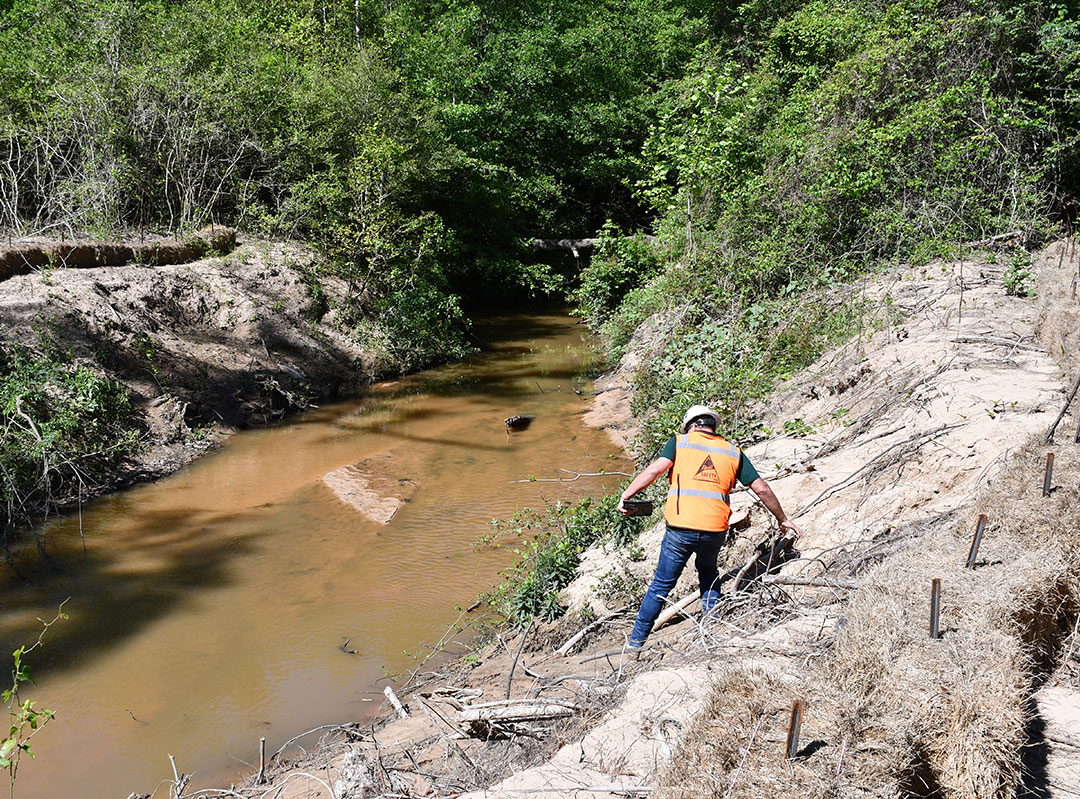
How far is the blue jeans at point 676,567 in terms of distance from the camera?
5.14 meters

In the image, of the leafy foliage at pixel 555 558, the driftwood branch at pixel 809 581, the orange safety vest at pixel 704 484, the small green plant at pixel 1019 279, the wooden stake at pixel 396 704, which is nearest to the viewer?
the driftwood branch at pixel 809 581

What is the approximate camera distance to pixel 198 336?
13.4m

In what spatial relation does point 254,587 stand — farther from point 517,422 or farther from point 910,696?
point 910,696

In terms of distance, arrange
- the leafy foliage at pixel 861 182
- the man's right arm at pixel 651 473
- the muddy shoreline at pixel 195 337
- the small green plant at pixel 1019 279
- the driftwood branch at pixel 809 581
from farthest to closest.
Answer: the muddy shoreline at pixel 195 337, the leafy foliage at pixel 861 182, the small green plant at pixel 1019 279, the man's right arm at pixel 651 473, the driftwood branch at pixel 809 581

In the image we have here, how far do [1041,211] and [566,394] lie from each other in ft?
26.7

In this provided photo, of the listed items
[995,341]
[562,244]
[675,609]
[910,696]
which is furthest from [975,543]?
[562,244]

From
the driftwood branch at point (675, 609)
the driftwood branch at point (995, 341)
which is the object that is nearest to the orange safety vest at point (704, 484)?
the driftwood branch at point (675, 609)

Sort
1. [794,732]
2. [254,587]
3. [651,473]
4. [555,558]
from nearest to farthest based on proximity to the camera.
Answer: [794,732] → [651,473] → [555,558] → [254,587]

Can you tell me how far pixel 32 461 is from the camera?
9602mm

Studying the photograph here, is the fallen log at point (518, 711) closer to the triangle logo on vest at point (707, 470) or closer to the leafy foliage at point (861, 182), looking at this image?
the triangle logo on vest at point (707, 470)

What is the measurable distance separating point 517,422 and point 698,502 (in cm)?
779

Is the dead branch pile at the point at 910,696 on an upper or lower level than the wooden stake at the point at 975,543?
lower

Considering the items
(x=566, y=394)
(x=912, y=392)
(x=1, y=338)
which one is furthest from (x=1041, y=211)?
(x=1, y=338)

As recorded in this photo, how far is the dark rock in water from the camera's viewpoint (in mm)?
12641
